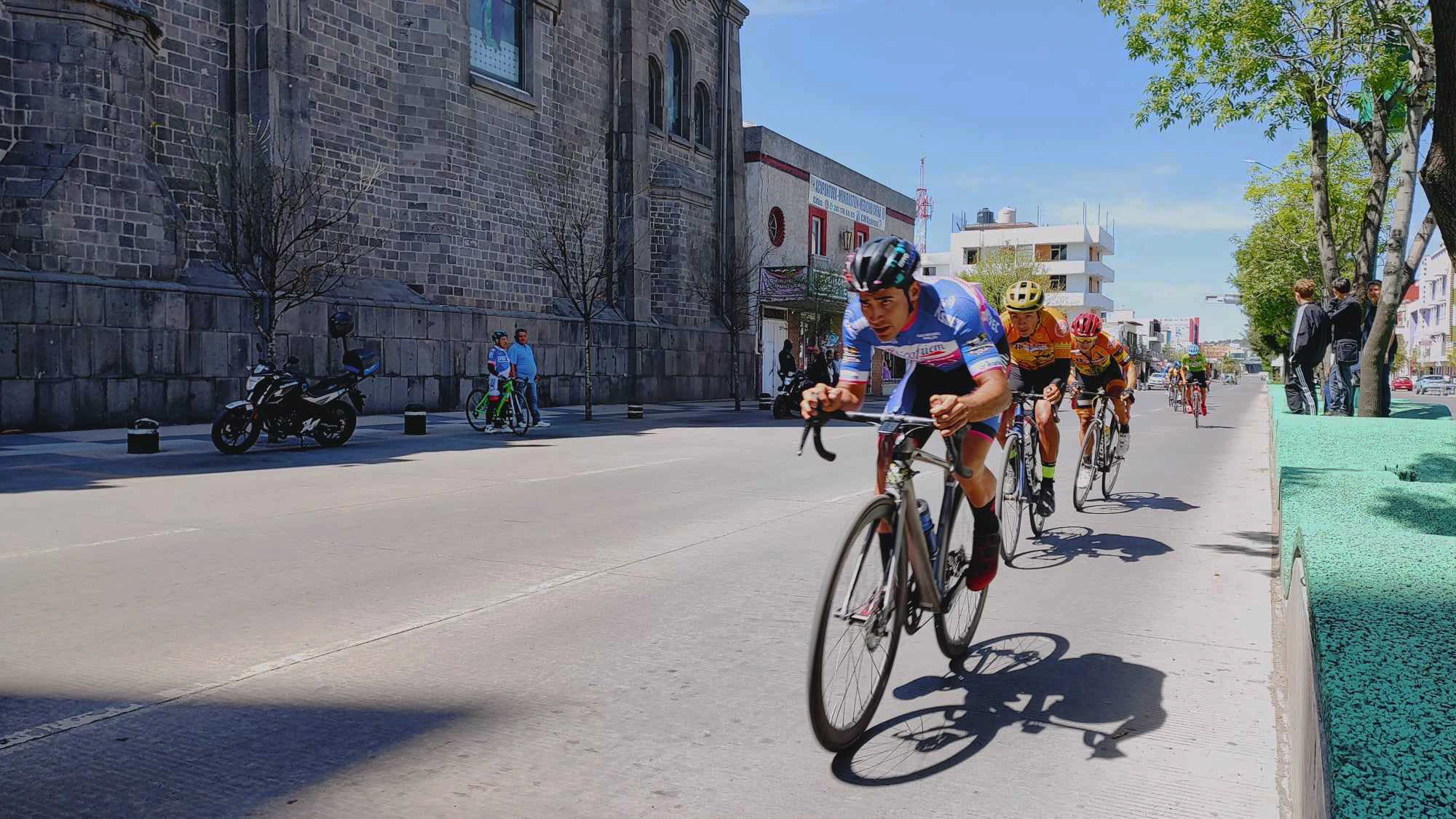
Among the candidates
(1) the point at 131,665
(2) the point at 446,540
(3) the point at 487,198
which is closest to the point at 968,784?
(1) the point at 131,665

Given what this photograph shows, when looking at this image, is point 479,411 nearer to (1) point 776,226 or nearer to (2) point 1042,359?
(2) point 1042,359

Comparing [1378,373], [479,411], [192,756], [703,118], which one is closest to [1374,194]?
[1378,373]

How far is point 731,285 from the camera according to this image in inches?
1304

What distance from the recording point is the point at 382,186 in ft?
77.5

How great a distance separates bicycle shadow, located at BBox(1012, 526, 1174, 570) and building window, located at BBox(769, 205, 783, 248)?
103ft

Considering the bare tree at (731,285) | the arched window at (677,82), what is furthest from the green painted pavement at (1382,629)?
the arched window at (677,82)

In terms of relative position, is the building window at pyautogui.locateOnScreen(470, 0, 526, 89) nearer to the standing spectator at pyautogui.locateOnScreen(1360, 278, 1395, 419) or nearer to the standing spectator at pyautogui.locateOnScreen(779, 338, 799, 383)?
the standing spectator at pyautogui.locateOnScreen(779, 338, 799, 383)

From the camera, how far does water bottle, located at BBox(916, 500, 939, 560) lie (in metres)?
4.00

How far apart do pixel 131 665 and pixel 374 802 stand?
1930 millimetres

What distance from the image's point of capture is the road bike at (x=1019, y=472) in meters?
6.73

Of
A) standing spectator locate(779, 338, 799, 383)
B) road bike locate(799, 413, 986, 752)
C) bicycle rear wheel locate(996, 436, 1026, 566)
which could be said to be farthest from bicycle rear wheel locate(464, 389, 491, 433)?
road bike locate(799, 413, 986, 752)

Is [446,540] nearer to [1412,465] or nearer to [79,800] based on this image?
[79,800]

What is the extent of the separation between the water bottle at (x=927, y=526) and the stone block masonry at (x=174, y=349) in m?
16.4

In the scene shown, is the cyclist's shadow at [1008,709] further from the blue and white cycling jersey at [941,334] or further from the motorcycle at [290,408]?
the motorcycle at [290,408]
